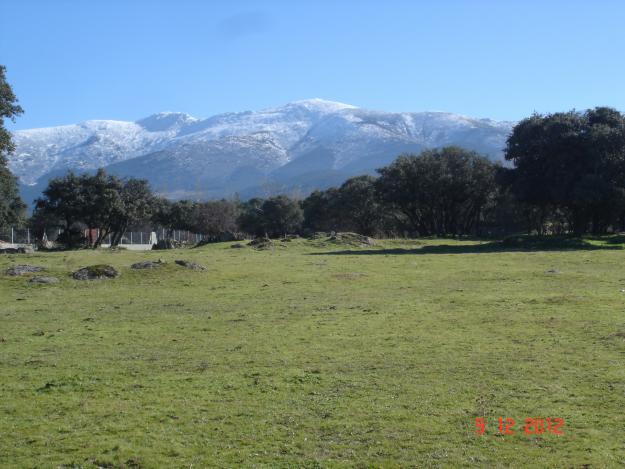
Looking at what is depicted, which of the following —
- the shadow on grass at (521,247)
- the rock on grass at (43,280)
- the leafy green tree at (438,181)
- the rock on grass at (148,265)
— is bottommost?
the rock on grass at (43,280)

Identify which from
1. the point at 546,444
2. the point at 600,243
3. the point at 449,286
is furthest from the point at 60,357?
the point at 600,243

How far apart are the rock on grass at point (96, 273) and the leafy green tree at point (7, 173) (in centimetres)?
1782

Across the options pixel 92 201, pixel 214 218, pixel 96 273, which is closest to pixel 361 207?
pixel 214 218

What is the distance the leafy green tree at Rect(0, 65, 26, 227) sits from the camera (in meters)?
40.2

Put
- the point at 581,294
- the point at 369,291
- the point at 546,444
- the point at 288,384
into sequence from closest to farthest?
the point at 546,444
the point at 288,384
the point at 581,294
the point at 369,291

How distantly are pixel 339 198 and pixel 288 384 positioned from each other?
75938 mm

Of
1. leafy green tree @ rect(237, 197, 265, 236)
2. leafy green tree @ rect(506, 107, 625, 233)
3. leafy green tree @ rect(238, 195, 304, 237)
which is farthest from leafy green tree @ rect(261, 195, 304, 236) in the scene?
leafy green tree @ rect(506, 107, 625, 233)

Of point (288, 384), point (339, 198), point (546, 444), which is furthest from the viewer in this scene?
point (339, 198)

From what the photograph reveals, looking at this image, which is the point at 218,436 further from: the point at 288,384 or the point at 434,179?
the point at 434,179

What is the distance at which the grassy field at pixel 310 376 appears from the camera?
8.13m

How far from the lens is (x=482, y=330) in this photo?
1561cm

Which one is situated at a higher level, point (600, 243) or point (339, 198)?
point (339, 198)

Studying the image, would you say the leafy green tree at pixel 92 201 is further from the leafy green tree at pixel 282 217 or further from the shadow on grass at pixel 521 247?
the leafy green tree at pixel 282 217
